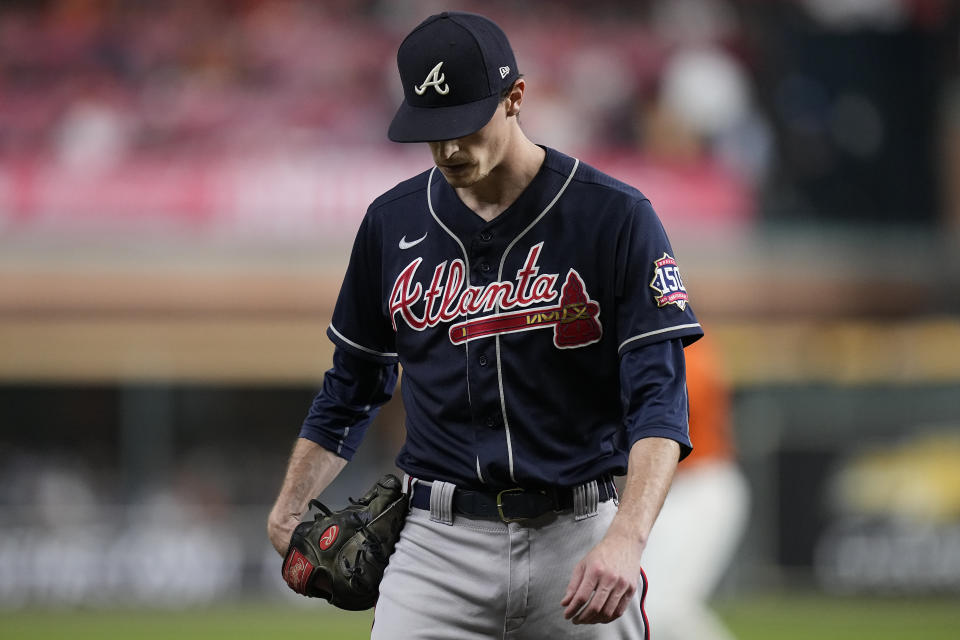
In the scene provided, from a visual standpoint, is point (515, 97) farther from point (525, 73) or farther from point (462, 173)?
point (525, 73)

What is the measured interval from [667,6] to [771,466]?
7.42m

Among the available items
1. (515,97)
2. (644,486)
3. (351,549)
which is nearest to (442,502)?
(351,549)

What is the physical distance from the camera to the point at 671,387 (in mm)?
2994

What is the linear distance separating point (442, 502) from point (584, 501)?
0.33m

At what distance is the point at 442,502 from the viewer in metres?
3.22

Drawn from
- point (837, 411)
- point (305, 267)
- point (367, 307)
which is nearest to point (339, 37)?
point (305, 267)

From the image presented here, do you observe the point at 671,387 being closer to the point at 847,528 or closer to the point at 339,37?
the point at 847,528

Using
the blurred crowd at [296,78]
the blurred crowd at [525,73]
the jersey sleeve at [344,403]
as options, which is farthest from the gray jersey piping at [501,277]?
the blurred crowd at [296,78]

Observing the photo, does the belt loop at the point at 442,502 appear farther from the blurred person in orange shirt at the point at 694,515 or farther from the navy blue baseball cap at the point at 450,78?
the blurred person in orange shirt at the point at 694,515

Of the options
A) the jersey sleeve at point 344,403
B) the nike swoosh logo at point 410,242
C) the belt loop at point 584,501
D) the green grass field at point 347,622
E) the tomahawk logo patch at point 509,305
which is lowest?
the green grass field at point 347,622

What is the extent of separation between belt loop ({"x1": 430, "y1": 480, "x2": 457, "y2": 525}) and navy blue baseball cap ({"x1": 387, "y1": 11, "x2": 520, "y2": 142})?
802mm

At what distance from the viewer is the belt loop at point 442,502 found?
321 centimetres

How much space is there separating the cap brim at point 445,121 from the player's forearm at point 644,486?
30.0 inches

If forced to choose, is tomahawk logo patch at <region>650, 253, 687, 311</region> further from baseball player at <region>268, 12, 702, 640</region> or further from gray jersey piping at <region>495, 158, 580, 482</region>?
gray jersey piping at <region>495, 158, 580, 482</region>
